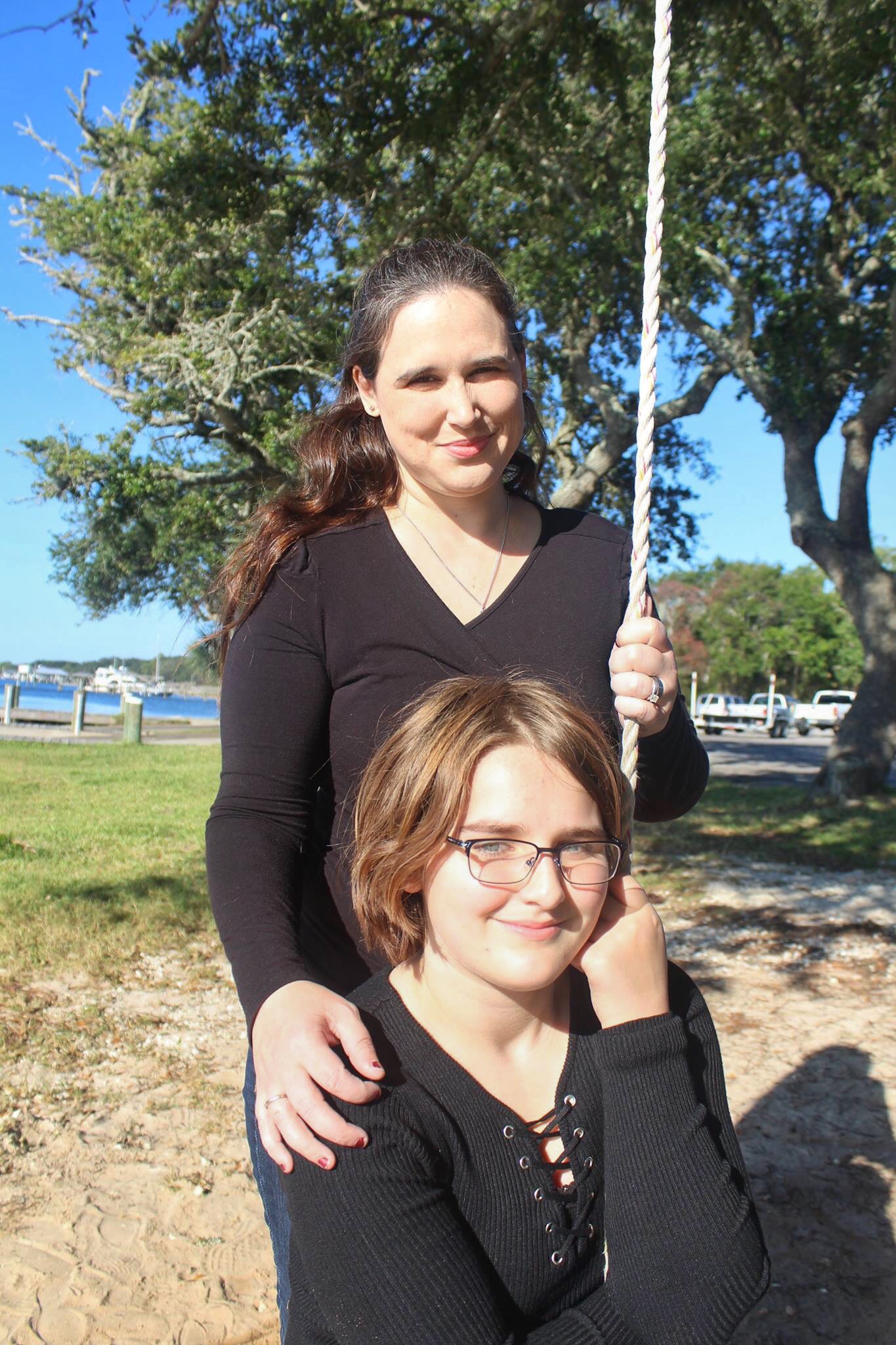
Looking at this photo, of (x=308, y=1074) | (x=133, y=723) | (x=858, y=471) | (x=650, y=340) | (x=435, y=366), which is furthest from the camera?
(x=133, y=723)

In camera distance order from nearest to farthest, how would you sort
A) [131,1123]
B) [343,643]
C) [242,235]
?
[343,643], [131,1123], [242,235]

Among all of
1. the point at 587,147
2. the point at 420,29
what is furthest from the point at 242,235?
the point at 587,147

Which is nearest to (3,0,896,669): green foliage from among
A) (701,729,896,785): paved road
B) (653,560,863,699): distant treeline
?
(701,729,896,785): paved road

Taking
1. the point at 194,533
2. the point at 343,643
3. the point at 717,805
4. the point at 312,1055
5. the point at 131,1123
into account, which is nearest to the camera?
the point at 312,1055

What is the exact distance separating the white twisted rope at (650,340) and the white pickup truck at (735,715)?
37868 millimetres

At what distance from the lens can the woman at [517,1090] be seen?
4.63 ft

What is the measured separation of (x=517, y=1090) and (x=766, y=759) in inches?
928

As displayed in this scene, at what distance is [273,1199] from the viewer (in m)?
1.75

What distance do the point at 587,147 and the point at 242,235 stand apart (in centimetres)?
Answer: 375

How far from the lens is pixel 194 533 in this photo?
15.3m

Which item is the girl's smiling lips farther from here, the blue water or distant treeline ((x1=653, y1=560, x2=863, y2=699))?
the blue water

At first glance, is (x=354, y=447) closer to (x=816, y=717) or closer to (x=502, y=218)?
(x=502, y=218)

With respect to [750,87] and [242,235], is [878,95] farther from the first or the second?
[242,235]

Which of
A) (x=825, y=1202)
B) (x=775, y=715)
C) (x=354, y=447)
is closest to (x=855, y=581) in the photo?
(x=825, y=1202)
